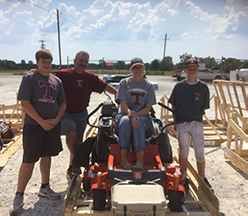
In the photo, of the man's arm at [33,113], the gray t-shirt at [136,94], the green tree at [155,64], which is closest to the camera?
the man's arm at [33,113]

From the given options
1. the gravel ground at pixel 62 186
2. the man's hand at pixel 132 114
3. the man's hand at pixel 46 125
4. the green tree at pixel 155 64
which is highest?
the green tree at pixel 155 64

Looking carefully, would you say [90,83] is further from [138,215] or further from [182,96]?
[138,215]

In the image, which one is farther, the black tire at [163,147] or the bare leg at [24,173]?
the black tire at [163,147]

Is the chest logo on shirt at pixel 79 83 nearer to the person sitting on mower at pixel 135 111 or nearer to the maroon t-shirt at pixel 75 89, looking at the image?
the maroon t-shirt at pixel 75 89

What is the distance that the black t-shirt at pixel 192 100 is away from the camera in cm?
346

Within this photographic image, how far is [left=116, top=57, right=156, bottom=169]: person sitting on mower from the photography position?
3096 mm

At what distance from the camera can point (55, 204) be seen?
10.9 feet

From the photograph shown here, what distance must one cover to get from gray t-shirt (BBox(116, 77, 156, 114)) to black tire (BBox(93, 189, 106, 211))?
1.12m

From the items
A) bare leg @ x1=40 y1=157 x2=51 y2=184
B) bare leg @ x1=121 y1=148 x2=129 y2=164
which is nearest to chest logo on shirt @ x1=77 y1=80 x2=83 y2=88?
bare leg @ x1=40 y1=157 x2=51 y2=184

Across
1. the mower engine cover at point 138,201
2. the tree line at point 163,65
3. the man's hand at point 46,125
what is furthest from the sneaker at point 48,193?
the tree line at point 163,65

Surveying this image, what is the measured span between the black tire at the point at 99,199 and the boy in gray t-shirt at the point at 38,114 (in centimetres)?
86

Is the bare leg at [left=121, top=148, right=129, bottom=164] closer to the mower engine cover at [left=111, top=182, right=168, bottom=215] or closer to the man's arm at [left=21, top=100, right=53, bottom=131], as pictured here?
the mower engine cover at [left=111, top=182, right=168, bottom=215]

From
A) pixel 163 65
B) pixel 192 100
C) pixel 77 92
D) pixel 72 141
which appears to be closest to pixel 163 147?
pixel 192 100

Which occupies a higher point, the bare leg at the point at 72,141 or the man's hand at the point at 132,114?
the man's hand at the point at 132,114
